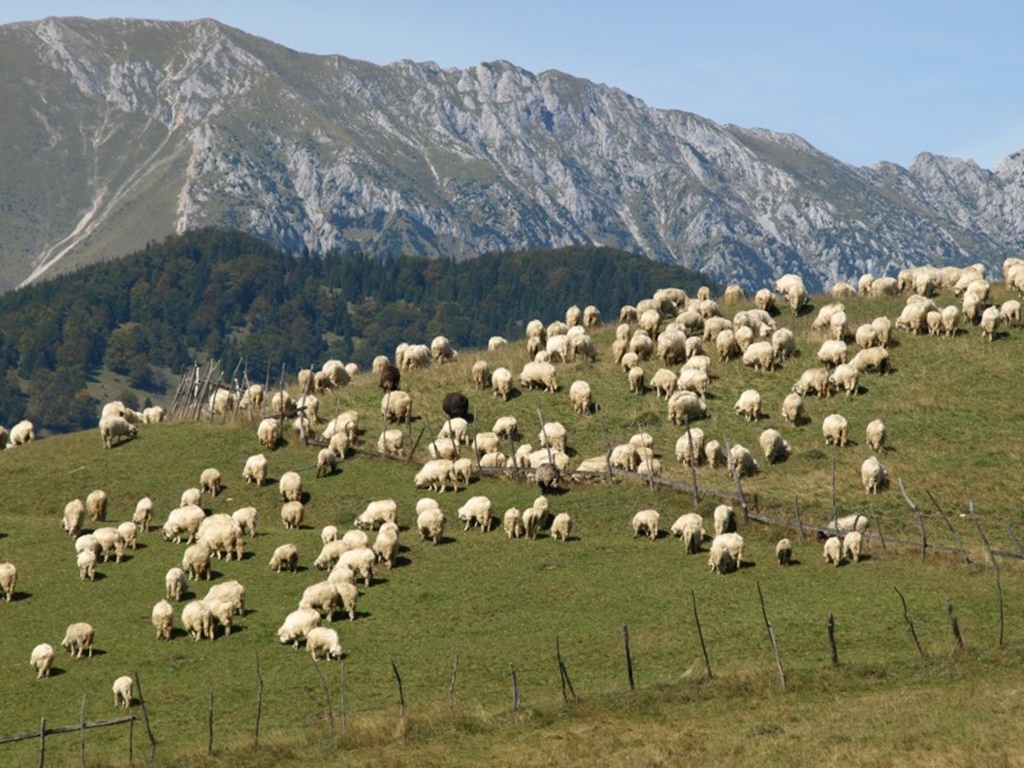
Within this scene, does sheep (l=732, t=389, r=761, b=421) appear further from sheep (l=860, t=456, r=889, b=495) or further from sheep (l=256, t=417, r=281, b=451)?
sheep (l=256, t=417, r=281, b=451)

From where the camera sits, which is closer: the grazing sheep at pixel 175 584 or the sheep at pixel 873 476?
the grazing sheep at pixel 175 584

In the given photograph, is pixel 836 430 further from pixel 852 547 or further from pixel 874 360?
pixel 852 547

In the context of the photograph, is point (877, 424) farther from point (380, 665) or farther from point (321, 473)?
point (380, 665)

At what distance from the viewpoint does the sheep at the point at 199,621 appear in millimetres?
39875

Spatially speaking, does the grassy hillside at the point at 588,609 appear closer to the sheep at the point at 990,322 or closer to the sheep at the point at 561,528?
the sheep at the point at 561,528

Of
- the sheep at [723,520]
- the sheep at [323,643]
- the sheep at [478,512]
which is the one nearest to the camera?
the sheep at [323,643]

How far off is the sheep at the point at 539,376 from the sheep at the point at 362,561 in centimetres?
2394

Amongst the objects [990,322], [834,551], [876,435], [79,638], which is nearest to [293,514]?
[79,638]

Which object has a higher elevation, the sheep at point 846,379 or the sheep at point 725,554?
the sheep at point 846,379

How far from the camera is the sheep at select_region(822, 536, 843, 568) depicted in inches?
1756

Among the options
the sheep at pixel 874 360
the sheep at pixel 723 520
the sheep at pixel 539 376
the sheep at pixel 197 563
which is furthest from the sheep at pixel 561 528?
the sheep at pixel 874 360

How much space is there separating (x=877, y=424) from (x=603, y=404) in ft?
45.5

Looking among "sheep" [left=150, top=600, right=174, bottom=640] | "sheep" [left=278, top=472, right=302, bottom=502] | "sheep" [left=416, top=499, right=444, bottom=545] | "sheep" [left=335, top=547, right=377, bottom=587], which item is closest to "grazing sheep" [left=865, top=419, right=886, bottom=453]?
"sheep" [left=416, top=499, right=444, bottom=545]

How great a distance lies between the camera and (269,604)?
42.8 metres
